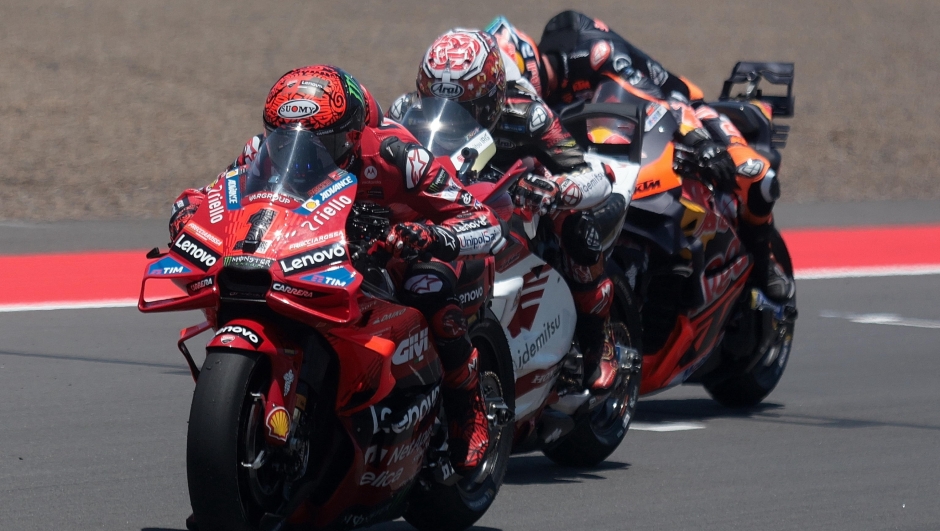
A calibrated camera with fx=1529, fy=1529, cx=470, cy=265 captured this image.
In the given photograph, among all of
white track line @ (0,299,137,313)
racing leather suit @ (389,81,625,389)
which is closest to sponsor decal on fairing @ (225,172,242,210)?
racing leather suit @ (389,81,625,389)

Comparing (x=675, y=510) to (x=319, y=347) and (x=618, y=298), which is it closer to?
(x=618, y=298)

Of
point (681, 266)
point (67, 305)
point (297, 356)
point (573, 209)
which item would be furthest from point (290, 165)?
point (67, 305)

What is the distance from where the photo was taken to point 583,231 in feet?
19.8

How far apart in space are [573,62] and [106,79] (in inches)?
469

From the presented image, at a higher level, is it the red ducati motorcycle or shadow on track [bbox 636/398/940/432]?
the red ducati motorcycle

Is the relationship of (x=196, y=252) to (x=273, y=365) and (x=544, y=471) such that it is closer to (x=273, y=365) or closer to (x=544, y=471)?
(x=273, y=365)

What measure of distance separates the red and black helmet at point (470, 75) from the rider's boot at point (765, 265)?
7.48 ft

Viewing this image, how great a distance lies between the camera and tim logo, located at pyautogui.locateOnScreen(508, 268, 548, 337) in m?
5.58

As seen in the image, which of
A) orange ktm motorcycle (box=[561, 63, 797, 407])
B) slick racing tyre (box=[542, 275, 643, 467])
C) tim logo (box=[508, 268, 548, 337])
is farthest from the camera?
orange ktm motorcycle (box=[561, 63, 797, 407])

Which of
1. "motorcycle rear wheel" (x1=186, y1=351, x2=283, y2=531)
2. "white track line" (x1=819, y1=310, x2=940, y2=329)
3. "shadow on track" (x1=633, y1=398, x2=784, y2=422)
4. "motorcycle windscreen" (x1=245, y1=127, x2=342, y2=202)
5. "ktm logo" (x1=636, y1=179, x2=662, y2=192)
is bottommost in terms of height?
"shadow on track" (x1=633, y1=398, x2=784, y2=422)

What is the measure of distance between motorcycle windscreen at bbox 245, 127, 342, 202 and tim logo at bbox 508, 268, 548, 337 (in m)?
1.37

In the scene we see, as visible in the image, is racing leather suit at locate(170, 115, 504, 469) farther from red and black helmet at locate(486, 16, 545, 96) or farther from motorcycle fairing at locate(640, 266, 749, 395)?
red and black helmet at locate(486, 16, 545, 96)

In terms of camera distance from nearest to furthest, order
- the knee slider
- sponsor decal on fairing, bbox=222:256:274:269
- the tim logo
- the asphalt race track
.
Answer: sponsor decal on fairing, bbox=222:256:274:269, the asphalt race track, the tim logo, the knee slider

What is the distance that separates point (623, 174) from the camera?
6.62m
